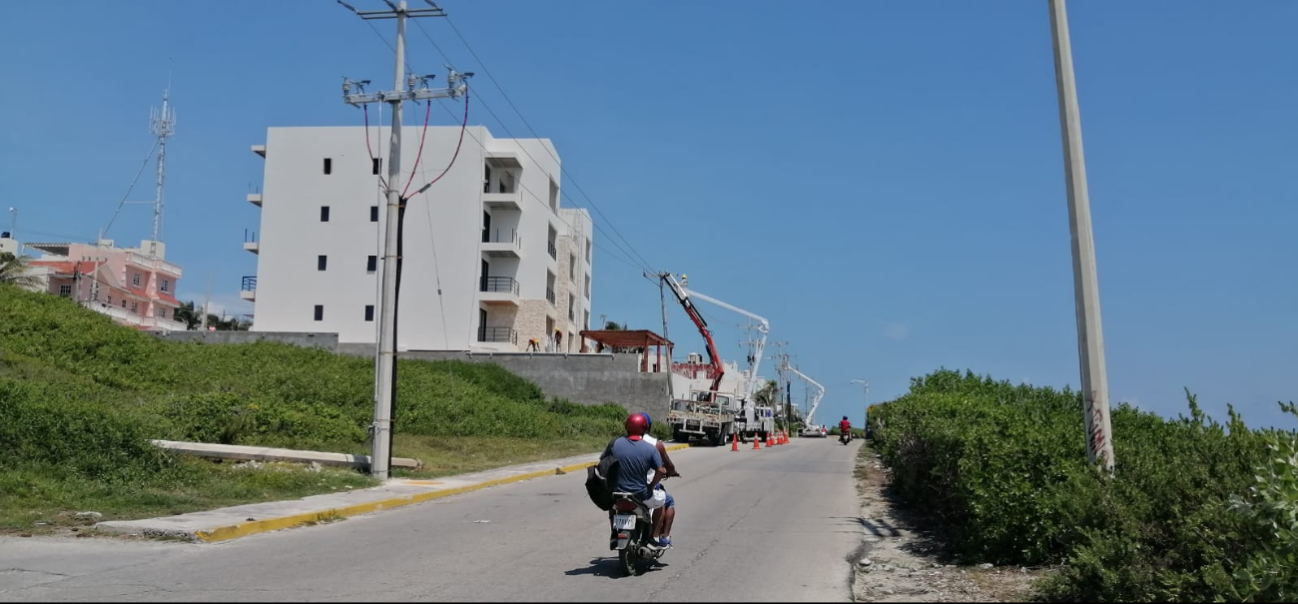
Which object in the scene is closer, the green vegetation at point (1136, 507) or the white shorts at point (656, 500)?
the green vegetation at point (1136, 507)

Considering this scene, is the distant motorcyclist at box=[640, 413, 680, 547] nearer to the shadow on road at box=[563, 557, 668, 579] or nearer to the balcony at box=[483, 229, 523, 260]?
the shadow on road at box=[563, 557, 668, 579]

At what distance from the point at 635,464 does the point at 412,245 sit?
A: 51.3 metres

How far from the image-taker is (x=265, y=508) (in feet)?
47.4

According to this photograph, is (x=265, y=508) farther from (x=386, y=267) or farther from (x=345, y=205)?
(x=345, y=205)

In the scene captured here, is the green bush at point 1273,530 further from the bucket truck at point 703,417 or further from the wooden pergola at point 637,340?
the wooden pergola at point 637,340

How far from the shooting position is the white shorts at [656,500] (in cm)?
969

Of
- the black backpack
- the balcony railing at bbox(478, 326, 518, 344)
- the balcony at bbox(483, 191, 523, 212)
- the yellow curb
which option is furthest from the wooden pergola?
the black backpack

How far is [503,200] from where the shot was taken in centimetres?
5856

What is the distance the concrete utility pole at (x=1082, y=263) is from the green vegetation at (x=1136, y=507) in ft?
1.17

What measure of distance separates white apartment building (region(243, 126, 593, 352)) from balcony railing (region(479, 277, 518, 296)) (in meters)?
0.06

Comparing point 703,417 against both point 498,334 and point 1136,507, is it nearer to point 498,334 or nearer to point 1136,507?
point 498,334

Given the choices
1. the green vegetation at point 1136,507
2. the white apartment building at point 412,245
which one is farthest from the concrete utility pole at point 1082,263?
the white apartment building at point 412,245

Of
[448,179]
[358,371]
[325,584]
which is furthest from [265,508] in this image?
[448,179]

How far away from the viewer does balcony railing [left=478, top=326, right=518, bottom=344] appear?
59.2m
